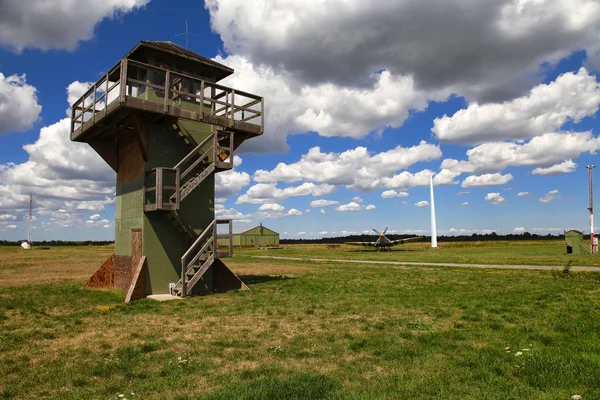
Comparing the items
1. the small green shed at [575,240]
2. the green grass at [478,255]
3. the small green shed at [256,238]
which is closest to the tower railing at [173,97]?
the green grass at [478,255]

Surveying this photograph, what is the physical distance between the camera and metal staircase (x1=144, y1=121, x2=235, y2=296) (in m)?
14.6

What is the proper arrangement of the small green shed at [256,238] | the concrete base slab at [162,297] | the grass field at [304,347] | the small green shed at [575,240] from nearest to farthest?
the grass field at [304,347] → the concrete base slab at [162,297] → the small green shed at [575,240] → the small green shed at [256,238]

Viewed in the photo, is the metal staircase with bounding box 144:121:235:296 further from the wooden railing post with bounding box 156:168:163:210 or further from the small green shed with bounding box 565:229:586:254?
the small green shed with bounding box 565:229:586:254

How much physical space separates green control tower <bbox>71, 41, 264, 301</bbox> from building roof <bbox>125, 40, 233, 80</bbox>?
0.15 feet

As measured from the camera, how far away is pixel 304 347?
8023 millimetres

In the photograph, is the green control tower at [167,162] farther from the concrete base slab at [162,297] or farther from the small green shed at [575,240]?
the small green shed at [575,240]

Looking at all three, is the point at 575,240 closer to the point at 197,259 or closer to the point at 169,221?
the point at 197,259

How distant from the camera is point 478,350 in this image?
24.7 ft

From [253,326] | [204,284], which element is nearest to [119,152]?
[204,284]

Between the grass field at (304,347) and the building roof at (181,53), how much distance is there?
31.6 ft

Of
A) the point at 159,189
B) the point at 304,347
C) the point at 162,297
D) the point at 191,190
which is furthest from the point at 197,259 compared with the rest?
the point at 304,347

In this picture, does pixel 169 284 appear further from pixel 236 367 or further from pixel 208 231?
pixel 236 367

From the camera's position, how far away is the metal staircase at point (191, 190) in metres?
14.6

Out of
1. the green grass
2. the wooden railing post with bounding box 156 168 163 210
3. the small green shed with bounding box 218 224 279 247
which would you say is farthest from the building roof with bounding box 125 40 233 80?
the small green shed with bounding box 218 224 279 247
